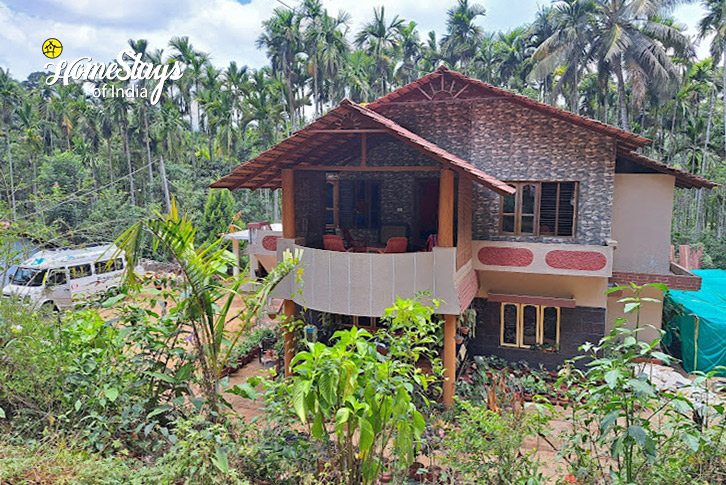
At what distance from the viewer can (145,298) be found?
5.22 m

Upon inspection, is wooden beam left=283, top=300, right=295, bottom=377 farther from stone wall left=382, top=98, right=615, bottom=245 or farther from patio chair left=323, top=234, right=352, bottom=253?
stone wall left=382, top=98, right=615, bottom=245

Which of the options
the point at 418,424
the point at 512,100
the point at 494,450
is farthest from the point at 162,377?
the point at 512,100

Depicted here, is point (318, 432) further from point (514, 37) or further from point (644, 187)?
point (514, 37)

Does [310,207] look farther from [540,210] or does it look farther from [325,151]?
[540,210]

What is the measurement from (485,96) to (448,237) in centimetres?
414

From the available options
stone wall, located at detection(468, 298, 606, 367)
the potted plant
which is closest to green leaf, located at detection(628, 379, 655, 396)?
the potted plant

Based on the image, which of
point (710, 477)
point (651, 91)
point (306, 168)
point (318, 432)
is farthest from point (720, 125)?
point (318, 432)

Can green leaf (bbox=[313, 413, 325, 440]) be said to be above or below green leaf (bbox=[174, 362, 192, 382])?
below

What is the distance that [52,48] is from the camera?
229 inches

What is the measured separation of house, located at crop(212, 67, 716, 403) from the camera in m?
10.1

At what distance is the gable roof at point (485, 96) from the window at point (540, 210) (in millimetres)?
1404

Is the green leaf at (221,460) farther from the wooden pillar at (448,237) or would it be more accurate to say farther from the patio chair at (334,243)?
the patio chair at (334,243)

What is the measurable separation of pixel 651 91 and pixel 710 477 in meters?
24.8

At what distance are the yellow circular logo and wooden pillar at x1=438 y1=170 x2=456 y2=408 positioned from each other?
605 cm
